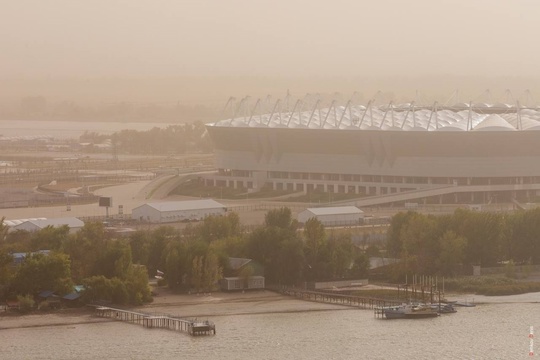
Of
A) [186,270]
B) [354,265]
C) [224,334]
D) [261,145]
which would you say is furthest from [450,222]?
[261,145]

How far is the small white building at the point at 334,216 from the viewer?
36.3 m

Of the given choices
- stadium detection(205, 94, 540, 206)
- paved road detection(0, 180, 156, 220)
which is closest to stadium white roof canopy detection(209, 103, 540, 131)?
stadium detection(205, 94, 540, 206)

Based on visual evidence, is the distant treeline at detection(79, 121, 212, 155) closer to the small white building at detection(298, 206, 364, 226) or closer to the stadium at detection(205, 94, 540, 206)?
the stadium at detection(205, 94, 540, 206)

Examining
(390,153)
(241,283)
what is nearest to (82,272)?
(241,283)

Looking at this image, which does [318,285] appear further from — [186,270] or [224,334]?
[224,334]

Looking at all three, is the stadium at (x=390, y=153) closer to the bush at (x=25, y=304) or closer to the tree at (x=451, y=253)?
the tree at (x=451, y=253)

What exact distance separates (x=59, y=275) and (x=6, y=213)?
14147mm

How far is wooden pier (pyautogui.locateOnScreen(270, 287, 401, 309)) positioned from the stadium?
548 inches

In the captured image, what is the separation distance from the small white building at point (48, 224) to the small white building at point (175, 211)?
2.84 meters

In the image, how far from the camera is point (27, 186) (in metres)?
51.2

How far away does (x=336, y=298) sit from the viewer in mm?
26750

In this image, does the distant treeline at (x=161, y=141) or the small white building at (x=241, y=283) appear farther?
the distant treeline at (x=161, y=141)

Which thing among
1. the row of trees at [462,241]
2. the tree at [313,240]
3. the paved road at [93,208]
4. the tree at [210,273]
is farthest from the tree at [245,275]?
the paved road at [93,208]

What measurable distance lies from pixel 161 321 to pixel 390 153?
19882 mm
